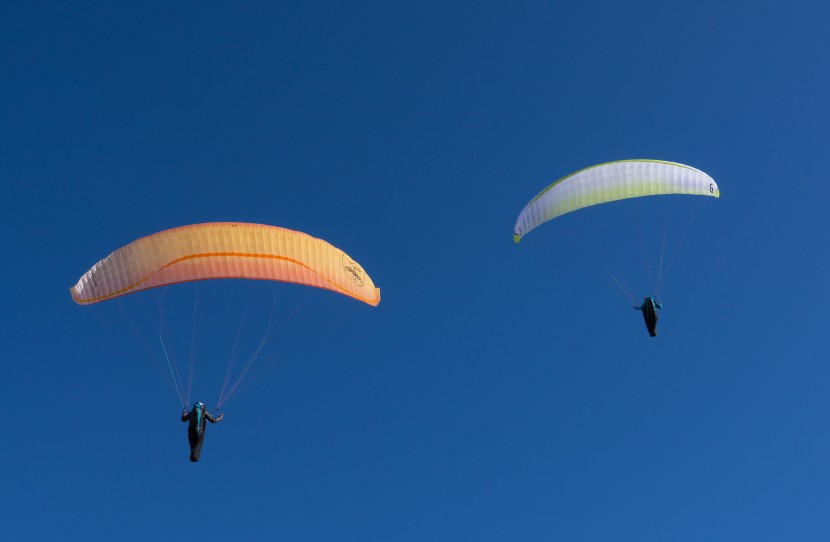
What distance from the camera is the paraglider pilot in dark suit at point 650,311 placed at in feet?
113

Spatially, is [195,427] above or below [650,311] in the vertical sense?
below

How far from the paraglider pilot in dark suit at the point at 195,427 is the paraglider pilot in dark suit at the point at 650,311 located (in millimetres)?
16217

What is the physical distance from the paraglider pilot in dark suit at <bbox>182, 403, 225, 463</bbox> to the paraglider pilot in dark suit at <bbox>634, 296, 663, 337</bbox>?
16217mm

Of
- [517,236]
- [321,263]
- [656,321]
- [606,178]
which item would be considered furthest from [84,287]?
[656,321]

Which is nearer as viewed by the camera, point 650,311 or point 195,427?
point 195,427

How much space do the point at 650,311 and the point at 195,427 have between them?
1716 centimetres

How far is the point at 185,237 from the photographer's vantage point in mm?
27047

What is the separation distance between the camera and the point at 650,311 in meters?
34.4

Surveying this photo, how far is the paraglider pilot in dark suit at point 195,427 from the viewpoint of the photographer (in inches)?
1103

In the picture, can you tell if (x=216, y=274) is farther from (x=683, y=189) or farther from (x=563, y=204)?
(x=683, y=189)

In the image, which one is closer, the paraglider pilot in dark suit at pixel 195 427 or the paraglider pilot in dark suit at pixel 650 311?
the paraglider pilot in dark suit at pixel 195 427

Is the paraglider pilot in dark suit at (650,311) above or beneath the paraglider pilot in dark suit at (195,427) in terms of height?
above

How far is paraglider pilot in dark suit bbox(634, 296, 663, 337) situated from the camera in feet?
113

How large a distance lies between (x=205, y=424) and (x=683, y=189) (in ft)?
60.6
